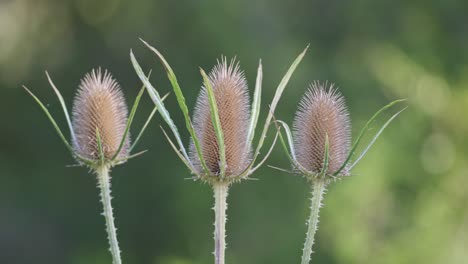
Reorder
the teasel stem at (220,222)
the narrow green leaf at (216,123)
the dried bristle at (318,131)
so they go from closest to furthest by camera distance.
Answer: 1. the narrow green leaf at (216,123)
2. the teasel stem at (220,222)
3. the dried bristle at (318,131)

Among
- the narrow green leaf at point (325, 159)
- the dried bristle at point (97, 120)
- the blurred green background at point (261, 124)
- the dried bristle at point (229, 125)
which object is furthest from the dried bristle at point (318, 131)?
the blurred green background at point (261, 124)

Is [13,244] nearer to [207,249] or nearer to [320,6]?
[207,249]

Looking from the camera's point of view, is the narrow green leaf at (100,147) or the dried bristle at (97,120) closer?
the narrow green leaf at (100,147)

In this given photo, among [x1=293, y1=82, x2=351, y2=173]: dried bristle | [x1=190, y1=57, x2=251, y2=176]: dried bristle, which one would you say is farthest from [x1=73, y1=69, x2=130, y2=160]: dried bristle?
[x1=293, y1=82, x2=351, y2=173]: dried bristle

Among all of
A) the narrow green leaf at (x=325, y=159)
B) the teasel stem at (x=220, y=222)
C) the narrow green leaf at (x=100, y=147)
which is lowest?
the teasel stem at (x=220, y=222)

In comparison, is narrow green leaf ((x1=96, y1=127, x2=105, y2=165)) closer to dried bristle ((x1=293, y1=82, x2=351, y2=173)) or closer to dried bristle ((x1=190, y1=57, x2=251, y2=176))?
dried bristle ((x1=190, y1=57, x2=251, y2=176))

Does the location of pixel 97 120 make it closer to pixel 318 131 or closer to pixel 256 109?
pixel 256 109

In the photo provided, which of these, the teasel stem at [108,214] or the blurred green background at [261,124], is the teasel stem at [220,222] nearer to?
the teasel stem at [108,214]
